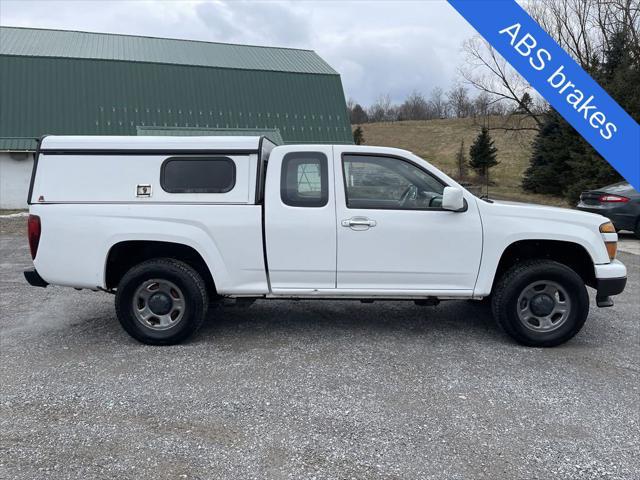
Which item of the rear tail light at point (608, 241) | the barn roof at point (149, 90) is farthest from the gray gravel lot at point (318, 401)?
the barn roof at point (149, 90)

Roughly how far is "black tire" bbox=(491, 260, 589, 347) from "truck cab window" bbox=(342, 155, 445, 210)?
104 cm

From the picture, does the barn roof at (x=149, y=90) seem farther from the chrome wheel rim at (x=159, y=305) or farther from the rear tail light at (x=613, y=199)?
the chrome wheel rim at (x=159, y=305)

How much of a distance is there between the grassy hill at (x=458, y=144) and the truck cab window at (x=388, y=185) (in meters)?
20.0

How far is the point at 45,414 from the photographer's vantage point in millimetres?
3467

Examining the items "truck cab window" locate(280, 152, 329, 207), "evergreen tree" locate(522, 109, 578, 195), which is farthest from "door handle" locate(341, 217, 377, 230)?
"evergreen tree" locate(522, 109, 578, 195)

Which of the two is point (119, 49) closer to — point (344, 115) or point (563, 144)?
point (344, 115)

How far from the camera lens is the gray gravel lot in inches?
116

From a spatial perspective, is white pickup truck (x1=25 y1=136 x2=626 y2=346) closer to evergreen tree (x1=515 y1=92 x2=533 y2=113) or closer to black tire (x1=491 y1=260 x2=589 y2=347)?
black tire (x1=491 y1=260 x2=589 y2=347)

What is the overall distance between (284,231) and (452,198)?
5.17 feet

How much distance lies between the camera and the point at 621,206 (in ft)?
37.0

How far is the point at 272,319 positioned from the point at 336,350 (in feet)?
4.00

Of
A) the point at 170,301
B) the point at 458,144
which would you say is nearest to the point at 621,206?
the point at 170,301

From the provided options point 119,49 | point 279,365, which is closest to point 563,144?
point 119,49

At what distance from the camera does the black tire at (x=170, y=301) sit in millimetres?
4656
